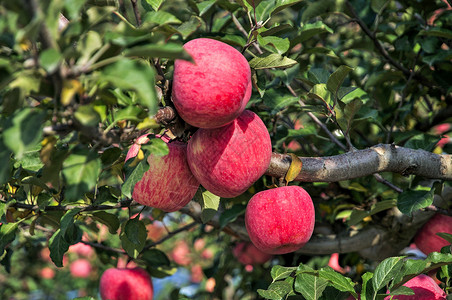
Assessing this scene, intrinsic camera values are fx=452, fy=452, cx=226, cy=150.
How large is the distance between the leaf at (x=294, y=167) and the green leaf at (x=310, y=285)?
0.71 feet

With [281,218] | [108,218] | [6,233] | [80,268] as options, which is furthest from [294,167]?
[80,268]

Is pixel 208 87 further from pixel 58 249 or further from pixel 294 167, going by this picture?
pixel 58 249

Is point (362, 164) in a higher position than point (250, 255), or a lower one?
higher

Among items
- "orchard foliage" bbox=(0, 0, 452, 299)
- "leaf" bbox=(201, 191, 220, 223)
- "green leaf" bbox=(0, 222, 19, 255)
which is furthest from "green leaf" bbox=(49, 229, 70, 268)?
"leaf" bbox=(201, 191, 220, 223)

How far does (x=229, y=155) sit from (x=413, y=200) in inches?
22.6

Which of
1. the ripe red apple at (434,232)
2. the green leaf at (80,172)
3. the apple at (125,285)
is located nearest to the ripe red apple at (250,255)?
the apple at (125,285)

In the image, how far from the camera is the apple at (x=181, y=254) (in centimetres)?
353

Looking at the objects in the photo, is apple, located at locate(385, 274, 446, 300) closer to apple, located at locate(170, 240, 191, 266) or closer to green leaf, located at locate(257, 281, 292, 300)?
green leaf, located at locate(257, 281, 292, 300)

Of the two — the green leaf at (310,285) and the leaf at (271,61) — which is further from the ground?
the leaf at (271,61)

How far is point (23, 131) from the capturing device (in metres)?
0.59

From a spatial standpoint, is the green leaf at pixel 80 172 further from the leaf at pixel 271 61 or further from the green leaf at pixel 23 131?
the leaf at pixel 271 61

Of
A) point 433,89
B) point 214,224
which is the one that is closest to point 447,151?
point 433,89

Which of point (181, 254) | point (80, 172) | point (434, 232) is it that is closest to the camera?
point (80, 172)

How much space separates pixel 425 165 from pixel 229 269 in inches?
49.1
